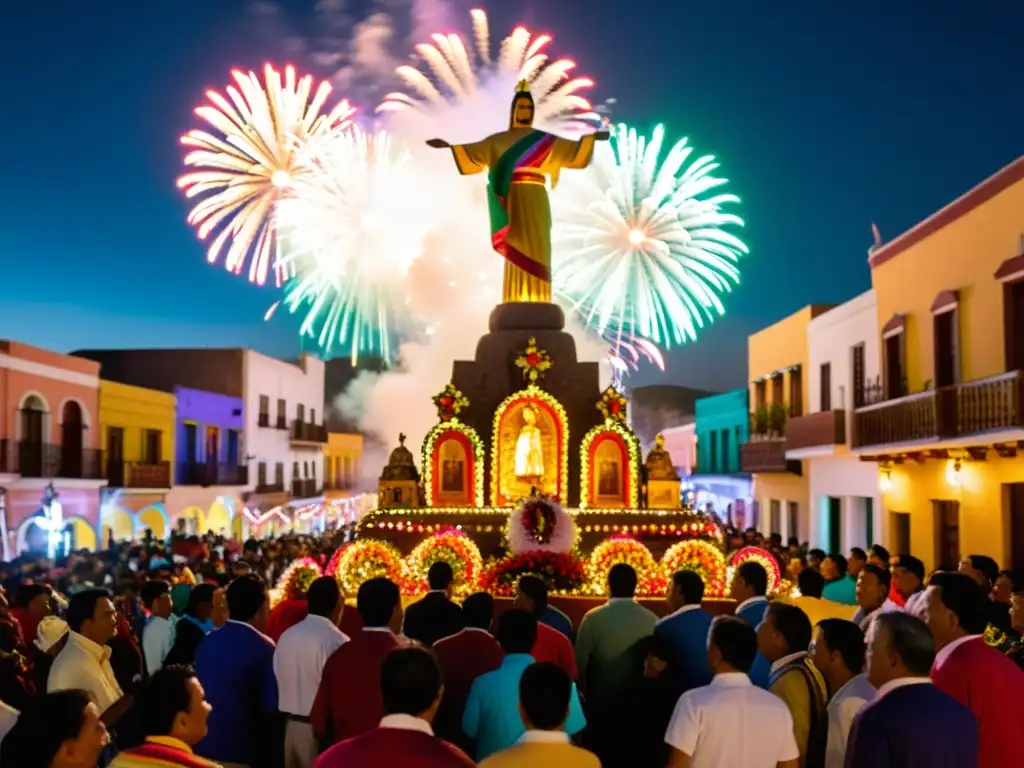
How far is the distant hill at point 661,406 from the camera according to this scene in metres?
86.1

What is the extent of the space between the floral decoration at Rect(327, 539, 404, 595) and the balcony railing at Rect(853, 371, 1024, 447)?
356 inches

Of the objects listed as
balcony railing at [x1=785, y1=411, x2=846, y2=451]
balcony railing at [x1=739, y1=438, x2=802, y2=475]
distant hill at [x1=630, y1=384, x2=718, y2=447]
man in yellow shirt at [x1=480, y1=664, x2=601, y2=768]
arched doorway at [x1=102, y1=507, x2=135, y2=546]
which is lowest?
arched doorway at [x1=102, y1=507, x2=135, y2=546]

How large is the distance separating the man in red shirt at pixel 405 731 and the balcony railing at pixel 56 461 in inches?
958

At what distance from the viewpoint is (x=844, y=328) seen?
27578 mm

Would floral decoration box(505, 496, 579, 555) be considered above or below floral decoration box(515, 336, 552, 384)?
below

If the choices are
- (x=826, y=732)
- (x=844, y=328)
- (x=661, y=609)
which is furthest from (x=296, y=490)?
(x=826, y=732)

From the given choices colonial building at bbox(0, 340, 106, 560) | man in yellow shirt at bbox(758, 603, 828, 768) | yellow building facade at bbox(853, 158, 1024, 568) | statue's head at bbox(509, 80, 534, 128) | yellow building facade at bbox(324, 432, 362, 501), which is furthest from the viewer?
yellow building facade at bbox(324, 432, 362, 501)

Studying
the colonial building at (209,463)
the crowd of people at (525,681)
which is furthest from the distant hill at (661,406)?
the crowd of people at (525,681)

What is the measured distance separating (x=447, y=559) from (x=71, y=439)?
697 inches

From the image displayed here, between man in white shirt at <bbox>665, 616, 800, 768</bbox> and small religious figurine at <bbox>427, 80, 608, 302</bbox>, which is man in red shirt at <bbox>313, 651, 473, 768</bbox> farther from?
small religious figurine at <bbox>427, 80, 608, 302</bbox>

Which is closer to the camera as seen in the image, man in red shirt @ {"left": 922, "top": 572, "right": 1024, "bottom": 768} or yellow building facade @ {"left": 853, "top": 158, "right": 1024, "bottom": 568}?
man in red shirt @ {"left": 922, "top": 572, "right": 1024, "bottom": 768}

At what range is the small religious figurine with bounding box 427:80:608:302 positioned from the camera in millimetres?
21469

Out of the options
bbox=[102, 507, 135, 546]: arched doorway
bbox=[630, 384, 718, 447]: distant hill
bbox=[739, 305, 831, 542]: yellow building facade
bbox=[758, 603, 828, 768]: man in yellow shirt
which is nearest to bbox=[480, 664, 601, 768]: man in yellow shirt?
bbox=[758, 603, 828, 768]: man in yellow shirt

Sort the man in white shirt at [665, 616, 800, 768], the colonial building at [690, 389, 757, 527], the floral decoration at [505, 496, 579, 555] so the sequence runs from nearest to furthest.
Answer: the man in white shirt at [665, 616, 800, 768]
the floral decoration at [505, 496, 579, 555]
the colonial building at [690, 389, 757, 527]
